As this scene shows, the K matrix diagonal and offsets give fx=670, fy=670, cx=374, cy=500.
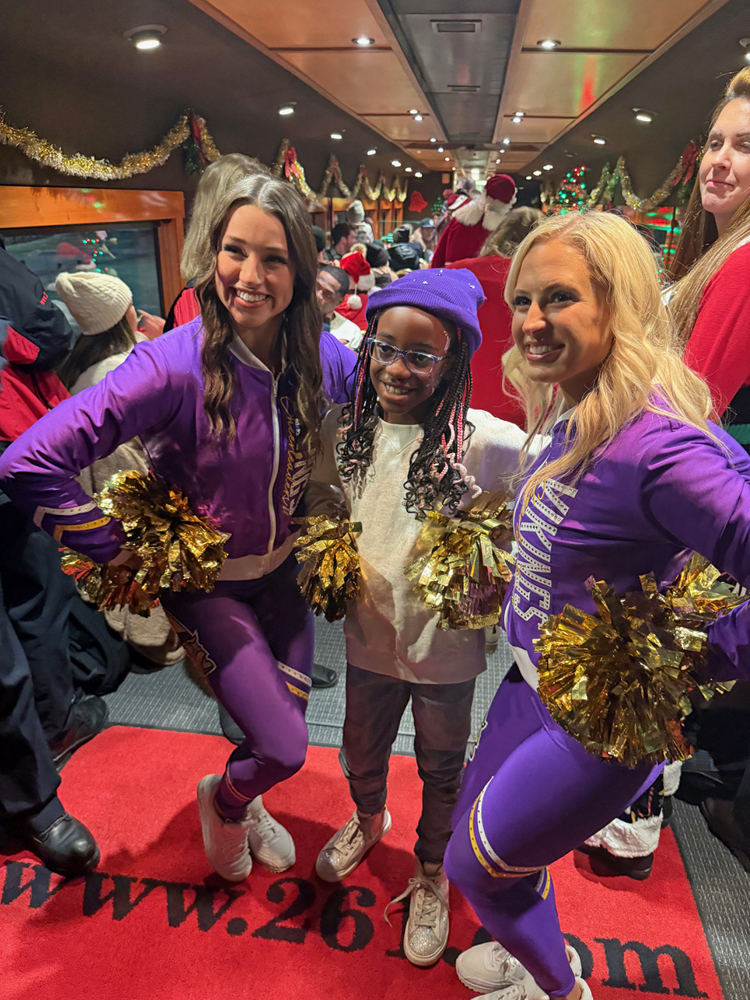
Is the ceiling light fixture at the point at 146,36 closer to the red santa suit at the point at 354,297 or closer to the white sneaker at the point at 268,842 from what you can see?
the red santa suit at the point at 354,297

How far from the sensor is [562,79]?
4305 millimetres

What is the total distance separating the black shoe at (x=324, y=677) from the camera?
296 cm

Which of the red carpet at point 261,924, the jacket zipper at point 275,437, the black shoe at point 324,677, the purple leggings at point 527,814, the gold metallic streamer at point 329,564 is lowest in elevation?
the red carpet at point 261,924

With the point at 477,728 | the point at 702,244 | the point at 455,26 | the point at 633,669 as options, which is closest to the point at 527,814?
the point at 633,669

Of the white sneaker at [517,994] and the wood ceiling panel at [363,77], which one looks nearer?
the white sneaker at [517,994]

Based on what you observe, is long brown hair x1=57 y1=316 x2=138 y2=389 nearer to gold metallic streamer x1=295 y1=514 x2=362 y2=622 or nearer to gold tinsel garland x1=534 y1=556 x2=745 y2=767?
gold metallic streamer x1=295 y1=514 x2=362 y2=622

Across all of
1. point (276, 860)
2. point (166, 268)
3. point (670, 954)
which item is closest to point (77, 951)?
point (276, 860)

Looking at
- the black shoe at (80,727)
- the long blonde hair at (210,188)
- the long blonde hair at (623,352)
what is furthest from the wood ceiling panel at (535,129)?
the black shoe at (80,727)

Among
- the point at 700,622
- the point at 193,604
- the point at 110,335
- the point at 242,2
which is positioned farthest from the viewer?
the point at 242,2

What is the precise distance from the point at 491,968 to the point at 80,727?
1.71 metres

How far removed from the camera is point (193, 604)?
71.4 inches

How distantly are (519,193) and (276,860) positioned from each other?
4.22 m

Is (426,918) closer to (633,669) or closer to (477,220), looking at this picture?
(633,669)

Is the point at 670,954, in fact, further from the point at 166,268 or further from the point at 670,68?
the point at 166,268
